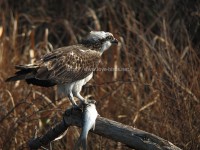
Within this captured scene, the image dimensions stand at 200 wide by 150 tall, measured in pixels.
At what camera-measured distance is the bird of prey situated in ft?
15.8

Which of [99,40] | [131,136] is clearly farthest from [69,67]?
[131,136]

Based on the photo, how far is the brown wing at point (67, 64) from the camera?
16.2 feet

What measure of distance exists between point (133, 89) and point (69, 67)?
1.42m

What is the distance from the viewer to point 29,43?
848 centimetres

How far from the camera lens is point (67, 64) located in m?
5.18

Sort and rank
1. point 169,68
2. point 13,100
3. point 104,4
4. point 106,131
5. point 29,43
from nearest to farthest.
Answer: point 106,131, point 169,68, point 13,100, point 29,43, point 104,4

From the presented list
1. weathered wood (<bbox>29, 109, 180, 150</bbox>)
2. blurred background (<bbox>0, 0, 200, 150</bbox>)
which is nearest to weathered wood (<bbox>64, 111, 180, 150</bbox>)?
weathered wood (<bbox>29, 109, 180, 150</bbox>)

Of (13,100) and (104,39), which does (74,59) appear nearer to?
(104,39)

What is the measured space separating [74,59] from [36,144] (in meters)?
0.84

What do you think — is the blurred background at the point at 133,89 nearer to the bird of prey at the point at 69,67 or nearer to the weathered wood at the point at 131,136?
the bird of prey at the point at 69,67

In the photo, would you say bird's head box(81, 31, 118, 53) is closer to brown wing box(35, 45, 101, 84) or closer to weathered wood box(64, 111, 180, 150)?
brown wing box(35, 45, 101, 84)

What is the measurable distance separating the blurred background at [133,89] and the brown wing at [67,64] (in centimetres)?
26

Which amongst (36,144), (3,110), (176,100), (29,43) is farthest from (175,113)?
(29,43)

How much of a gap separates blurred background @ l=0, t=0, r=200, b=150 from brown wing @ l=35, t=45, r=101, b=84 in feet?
0.86
